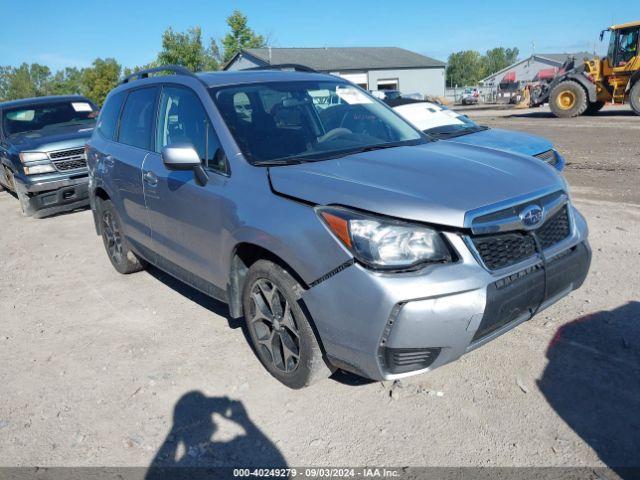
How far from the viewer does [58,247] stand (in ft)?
23.5

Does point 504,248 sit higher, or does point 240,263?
point 504,248

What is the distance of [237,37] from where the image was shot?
5575cm

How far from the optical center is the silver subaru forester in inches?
101

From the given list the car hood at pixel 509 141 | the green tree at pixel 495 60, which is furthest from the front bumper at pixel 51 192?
the green tree at pixel 495 60

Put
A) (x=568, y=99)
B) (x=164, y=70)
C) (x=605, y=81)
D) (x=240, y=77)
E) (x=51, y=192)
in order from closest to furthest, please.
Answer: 1. (x=240, y=77)
2. (x=164, y=70)
3. (x=51, y=192)
4. (x=605, y=81)
5. (x=568, y=99)

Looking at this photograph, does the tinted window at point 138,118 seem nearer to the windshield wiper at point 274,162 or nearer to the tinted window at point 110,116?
the tinted window at point 110,116

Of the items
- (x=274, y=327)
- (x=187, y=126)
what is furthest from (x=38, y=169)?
(x=274, y=327)

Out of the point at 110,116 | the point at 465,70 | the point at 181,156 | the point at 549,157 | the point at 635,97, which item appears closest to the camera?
the point at 181,156

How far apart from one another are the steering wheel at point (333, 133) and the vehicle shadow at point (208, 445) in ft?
6.08

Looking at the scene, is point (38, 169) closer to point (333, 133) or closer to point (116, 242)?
point (116, 242)

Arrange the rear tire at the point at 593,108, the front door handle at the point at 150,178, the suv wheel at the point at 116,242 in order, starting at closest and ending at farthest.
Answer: the front door handle at the point at 150,178 → the suv wheel at the point at 116,242 → the rear tire at the point at 593,108

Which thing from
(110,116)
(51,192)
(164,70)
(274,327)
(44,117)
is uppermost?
(164,70)

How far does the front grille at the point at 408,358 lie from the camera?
2.60 metres

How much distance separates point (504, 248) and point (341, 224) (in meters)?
Result: 0.85
